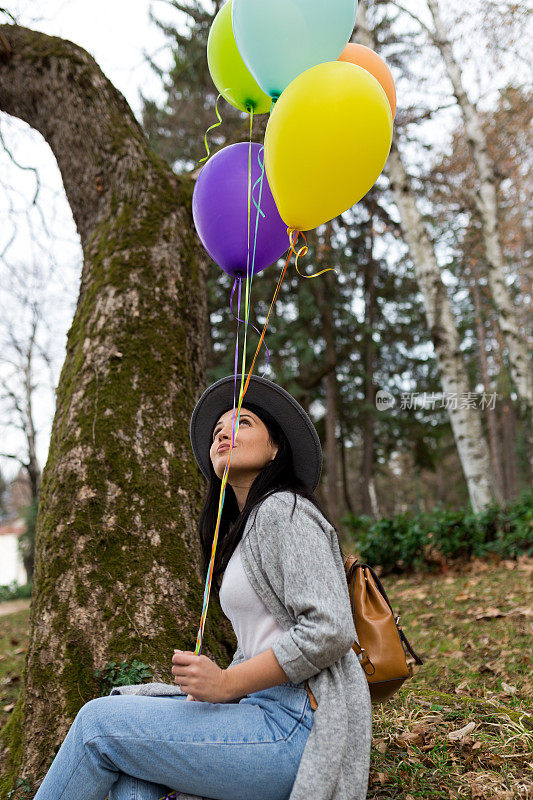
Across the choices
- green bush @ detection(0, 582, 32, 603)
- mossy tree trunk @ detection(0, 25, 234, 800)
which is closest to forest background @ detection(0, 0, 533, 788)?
mossy tree trunk @ detection(0, 25, 234, 800)

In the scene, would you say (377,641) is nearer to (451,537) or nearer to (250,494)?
(250,494)

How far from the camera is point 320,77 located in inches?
74.4

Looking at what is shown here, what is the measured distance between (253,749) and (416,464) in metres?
14.6

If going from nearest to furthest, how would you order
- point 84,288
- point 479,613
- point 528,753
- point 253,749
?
point 253,749
point 528,753
point 84,288
point 479,613

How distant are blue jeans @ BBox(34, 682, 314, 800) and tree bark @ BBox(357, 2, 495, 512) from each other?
6.28 m

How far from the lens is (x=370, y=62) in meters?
2.53

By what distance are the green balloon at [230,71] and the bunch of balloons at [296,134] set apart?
0.03 feet

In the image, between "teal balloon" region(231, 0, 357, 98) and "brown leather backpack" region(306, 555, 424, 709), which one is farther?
"teal balloon" region(231, 0, 357, 98)

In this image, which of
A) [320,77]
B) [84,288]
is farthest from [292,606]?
[84,288]

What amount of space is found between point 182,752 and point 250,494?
30.2 inches

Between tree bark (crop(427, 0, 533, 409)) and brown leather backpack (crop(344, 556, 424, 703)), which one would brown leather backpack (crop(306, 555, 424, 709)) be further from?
tree bark (crop(427, 0, 533, 409))

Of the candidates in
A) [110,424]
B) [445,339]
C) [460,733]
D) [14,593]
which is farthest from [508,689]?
[14,593]

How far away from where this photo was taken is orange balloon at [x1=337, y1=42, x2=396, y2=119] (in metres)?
2.52

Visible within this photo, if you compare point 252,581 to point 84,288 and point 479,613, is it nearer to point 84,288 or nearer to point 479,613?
point 84,288
